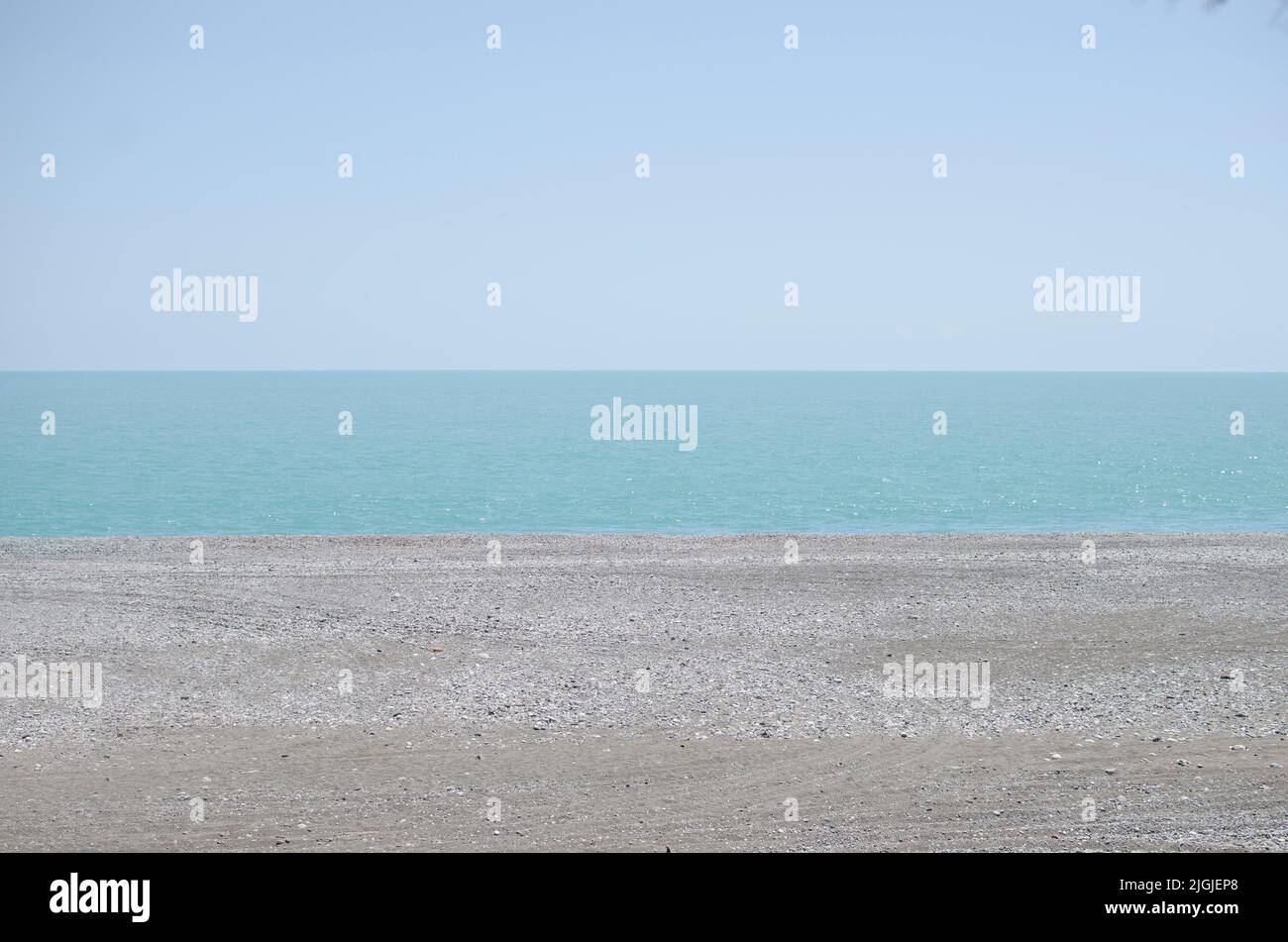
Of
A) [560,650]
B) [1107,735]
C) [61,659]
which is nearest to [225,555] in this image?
[61,659]

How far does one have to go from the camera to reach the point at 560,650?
15.3m

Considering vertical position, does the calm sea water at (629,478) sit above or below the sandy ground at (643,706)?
above

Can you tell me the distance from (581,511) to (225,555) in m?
21.3

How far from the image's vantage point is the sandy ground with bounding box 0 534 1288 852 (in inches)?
347

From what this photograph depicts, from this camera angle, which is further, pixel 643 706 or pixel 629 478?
pixel 629 478

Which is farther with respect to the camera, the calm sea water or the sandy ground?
the calm sea water

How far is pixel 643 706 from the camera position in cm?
1245

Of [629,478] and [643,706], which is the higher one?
[629,478]

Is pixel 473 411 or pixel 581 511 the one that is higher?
pixel 473 411

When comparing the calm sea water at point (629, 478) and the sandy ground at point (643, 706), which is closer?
the sandy ground at point (643, 706)

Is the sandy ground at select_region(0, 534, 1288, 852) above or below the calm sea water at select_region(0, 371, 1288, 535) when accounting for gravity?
below

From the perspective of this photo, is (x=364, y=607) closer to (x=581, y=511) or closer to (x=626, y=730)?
(x=626, y=730)

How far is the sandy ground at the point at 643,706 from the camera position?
28.9 ft

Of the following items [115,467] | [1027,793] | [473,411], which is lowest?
[1027,793]
